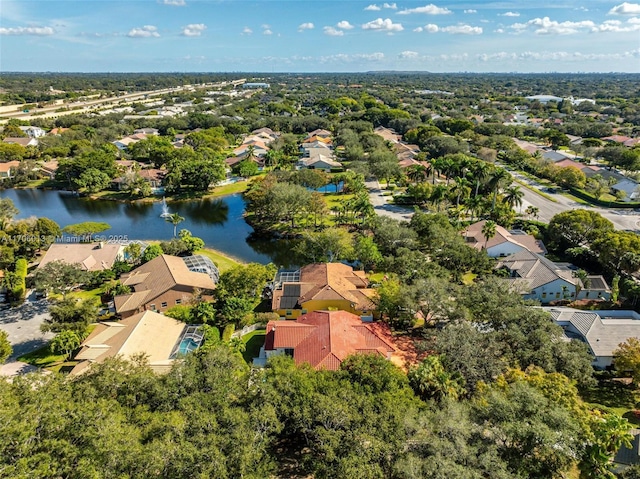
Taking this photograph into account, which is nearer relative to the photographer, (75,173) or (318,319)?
(318,319)

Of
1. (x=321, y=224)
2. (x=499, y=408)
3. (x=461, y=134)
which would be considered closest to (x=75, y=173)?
(x=321, y=224)

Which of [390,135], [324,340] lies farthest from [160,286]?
[390,135]

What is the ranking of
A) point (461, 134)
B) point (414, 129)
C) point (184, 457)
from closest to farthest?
1. point (184, 457)
2. point (461, 134)
3. point (414, 129)

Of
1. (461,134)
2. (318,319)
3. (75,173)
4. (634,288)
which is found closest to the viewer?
(318,319)

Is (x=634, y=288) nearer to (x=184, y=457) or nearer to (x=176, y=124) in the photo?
(x=184, y=457)

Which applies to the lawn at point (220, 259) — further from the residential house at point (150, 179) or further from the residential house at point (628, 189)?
the residential house at point (628, 189)

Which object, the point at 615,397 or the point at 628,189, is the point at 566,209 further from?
the point at 615,397
